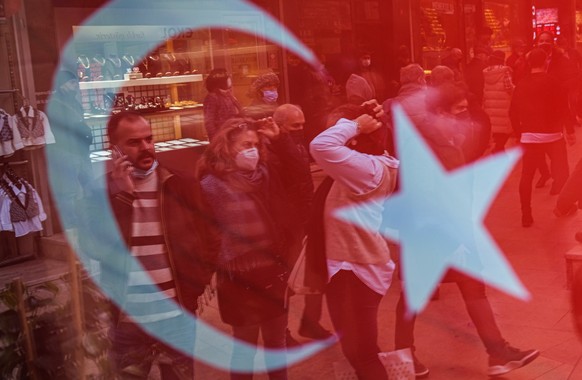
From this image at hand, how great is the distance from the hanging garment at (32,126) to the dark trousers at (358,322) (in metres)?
4.96

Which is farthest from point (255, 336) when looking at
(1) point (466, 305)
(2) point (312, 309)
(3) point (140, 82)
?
(3) point (140, 82)

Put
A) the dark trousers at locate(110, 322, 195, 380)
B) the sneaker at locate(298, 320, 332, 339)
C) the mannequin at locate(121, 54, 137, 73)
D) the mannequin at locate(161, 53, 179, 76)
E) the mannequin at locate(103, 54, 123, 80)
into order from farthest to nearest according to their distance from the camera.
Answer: the mannequin at locate(161, 53, 179, 76) → the mannequin at locate(121, 54, 137, 73) → the mannequin at locate(103, 54, 123, 80) → the sneaker at locate(298, 320, 332, 339) → the dark trousers at locate(110, 322, 195, 380)

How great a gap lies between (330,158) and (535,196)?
7.06 meters

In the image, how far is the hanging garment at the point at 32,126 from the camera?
8.02 metres

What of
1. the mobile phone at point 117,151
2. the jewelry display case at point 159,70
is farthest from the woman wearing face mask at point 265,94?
the mobile phone at point 117,151

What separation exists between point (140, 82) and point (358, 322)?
727 centimetres

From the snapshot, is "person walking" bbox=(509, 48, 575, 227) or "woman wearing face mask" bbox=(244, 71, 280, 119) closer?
"woman wearing face mask" bbox=(244, 71, 280, 119)

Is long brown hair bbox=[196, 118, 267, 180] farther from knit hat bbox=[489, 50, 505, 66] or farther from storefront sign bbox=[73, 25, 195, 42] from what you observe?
knit hat bbox=[489, 50, 505, 66]

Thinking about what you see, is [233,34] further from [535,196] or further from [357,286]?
[357,286]

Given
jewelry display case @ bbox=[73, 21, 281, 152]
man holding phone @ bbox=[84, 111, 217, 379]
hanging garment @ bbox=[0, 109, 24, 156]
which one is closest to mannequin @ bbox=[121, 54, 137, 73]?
jewelry display case @ bbox=[73, 21, 281, 152]

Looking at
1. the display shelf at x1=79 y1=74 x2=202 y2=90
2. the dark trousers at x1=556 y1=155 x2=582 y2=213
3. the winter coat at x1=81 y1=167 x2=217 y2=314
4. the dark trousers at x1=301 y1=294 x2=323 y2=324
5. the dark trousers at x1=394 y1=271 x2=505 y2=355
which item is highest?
the display shelf at x1=79 y1=74 x2=202 y2=90

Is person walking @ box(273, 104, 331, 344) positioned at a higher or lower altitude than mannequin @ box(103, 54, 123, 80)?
lower

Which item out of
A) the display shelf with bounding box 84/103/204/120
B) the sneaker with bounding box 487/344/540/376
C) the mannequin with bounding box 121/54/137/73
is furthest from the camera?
the display shelf with bounding box 84/103/204/120

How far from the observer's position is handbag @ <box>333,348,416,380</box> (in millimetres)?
4051
